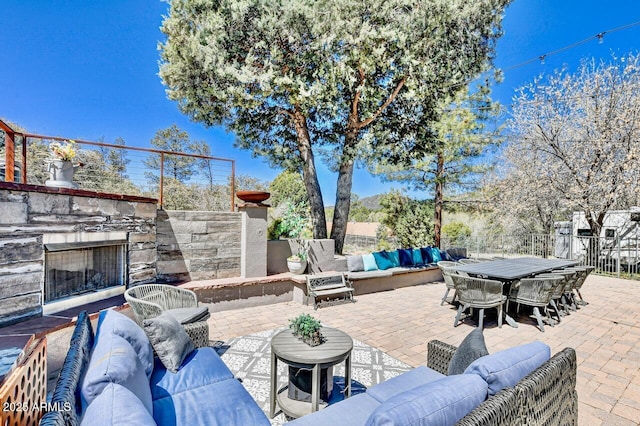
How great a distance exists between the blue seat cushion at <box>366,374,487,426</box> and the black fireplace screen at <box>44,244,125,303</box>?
3.97 metres

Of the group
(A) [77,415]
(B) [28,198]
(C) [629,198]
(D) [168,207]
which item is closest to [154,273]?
(D) [168,207]

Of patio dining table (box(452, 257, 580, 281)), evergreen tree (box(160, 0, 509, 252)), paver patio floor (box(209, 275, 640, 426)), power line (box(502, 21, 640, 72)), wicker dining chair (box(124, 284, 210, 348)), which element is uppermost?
power line (box(502, 21, 640, 72))

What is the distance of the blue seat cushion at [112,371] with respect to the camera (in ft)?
4.60

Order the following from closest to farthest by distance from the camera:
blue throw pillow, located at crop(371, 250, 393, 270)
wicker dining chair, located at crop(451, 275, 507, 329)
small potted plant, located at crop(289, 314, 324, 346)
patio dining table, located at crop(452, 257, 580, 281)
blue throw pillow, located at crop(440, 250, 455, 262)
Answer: small potted plant, located at crop(289, 314, 324, 346)
wicker dining chair, located at crop(451, 275, 507, 329)
patio dining table, located at crop(452, 257, 580, 281)
blue throw pillow, located at crop(371, 250, 393, 270)
blue throw pillow, located at crop(440, 250, 455, 262)

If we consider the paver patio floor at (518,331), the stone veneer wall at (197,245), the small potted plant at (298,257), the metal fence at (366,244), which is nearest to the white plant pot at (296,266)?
the small potted plant at (298,257)

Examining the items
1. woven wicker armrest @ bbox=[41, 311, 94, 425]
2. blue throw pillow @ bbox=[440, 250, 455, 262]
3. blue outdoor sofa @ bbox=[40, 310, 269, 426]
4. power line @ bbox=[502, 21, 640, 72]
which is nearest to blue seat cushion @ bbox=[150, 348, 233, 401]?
blue outdoor sofa @ bbox=[40, 310, 269, 426]

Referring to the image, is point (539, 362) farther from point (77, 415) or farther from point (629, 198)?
point (629, 198)

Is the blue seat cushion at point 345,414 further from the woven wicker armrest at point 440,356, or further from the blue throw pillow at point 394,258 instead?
the blue throw pillow at point 394,258

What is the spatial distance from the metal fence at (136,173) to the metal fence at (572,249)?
385 inches

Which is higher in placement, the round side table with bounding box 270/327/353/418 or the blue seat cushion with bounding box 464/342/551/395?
the blue seat cushion with bounding box 464/342/551/395

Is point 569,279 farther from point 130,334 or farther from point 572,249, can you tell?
point 572,249

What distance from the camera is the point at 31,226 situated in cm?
327

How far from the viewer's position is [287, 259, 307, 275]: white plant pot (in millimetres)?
6184

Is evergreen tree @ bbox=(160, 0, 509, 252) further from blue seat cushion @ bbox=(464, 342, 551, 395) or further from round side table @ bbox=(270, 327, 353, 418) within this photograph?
blue seat cushion @ bbox=(464, 342, 551, 395)
